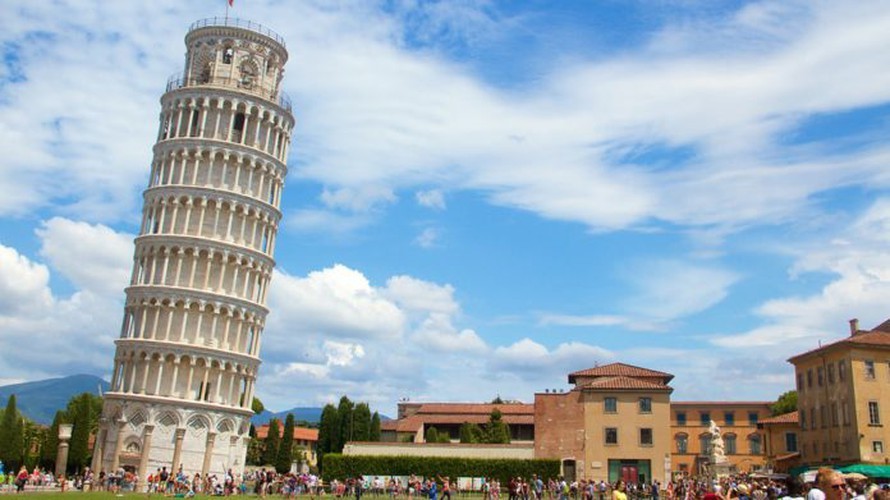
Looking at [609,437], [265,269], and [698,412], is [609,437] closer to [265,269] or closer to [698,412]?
[698,412]

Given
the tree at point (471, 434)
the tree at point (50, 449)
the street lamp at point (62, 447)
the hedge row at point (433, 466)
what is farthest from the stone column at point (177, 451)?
the tree at point (471, 434)

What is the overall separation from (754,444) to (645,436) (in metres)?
24.8

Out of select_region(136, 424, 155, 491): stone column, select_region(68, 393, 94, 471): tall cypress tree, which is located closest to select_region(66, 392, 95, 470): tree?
select_region(68, 393, 94, 471): tall cypress tree

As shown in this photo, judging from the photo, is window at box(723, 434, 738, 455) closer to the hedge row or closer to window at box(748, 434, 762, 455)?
window at box(748, 434, 762, 455)

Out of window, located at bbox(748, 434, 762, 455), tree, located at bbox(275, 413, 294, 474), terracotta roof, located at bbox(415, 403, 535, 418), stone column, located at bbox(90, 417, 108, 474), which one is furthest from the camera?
terracotta roof, located at bbox(415, 403, 535, 418)

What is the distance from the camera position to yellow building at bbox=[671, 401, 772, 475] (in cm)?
8369

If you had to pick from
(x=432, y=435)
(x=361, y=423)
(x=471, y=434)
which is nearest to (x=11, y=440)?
(x=361, y=423)

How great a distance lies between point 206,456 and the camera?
213 feet

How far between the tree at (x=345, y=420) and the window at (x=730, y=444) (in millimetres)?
42208

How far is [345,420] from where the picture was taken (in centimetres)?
9644

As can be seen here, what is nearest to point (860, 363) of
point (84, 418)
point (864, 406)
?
point (864, 406)

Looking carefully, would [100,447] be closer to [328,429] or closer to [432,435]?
[328,429]

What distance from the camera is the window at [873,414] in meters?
55.0

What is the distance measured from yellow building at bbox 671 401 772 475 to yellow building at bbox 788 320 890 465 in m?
21.3
